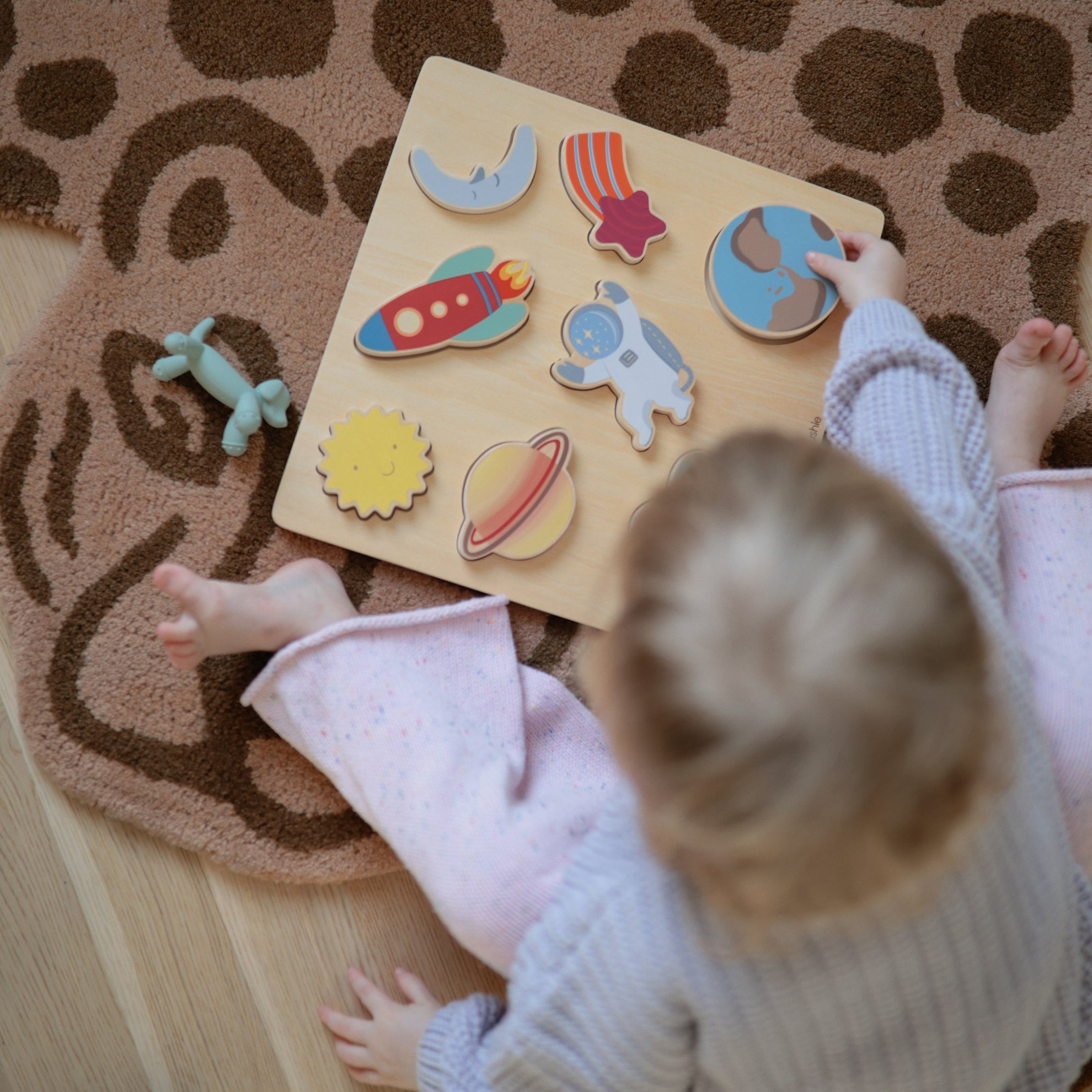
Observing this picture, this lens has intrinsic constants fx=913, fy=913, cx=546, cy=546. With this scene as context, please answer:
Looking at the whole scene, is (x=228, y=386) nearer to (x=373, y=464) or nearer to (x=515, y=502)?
(x=373, y=464)

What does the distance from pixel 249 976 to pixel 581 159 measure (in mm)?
748

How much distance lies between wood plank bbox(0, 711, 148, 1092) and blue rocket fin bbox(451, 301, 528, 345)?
1.66 feet

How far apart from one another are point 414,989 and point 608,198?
0.68 m

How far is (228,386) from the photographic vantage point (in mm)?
752

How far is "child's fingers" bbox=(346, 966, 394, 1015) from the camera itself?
2.48 ft

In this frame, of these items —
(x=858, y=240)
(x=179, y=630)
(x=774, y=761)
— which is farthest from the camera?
(x=858, y=240)

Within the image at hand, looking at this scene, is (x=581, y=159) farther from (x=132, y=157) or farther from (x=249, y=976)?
(x=249, y=976)

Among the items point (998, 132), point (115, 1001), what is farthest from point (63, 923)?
point (998, 132)

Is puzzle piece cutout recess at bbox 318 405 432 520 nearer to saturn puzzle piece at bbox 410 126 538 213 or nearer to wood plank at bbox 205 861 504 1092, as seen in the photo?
saturn puzzle piece at bbox 410 126 538 213

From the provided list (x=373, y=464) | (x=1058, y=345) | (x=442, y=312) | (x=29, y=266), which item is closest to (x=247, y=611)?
(x=373, y=464)

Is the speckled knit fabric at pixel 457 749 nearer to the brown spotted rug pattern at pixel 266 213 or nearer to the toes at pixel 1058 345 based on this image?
the brown spotted rug pattern at pixel 266 213

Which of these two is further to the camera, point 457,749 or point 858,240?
point 858,240

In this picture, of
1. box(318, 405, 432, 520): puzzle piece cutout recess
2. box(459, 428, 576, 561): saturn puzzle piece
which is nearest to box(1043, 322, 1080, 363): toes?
box(459, 428, 576, 561): saturn puzzle piece

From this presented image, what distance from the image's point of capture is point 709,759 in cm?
37
